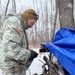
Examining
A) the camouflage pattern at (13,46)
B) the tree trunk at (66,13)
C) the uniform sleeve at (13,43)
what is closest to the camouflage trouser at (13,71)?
the camouflage pattern at (13,46)

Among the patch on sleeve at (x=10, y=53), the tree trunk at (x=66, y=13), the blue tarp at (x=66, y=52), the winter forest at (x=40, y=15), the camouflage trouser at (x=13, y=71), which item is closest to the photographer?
the blue tarp at (x=66, y=52)

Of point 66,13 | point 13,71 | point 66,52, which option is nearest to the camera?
point 66,52

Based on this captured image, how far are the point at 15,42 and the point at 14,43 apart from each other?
20 mm

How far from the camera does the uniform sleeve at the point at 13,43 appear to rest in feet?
15.7

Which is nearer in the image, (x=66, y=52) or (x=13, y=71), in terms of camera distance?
(x=66, y=52)

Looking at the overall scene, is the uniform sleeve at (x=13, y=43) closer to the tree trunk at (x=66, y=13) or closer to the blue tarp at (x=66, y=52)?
the blue tarp at (x=66, y=52)

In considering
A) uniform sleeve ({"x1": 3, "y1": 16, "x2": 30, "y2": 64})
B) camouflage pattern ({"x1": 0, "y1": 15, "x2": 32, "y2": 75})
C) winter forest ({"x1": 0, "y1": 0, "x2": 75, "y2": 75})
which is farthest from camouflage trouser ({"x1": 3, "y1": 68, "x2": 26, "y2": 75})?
winter forest ({"x1": 0, "y1": 0, "x2": 75, "y2": 75})

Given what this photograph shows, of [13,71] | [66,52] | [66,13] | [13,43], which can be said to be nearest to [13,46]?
[13,43]

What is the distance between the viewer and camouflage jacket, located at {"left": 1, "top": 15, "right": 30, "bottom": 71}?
189 inches

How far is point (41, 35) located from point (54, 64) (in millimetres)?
8420

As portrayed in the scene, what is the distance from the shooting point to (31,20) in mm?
5000

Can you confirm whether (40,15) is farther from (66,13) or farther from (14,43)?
(14,43)

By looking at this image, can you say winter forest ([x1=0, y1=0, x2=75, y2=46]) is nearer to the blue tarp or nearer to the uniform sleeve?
the uniform sleeve

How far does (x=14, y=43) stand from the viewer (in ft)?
15.8
